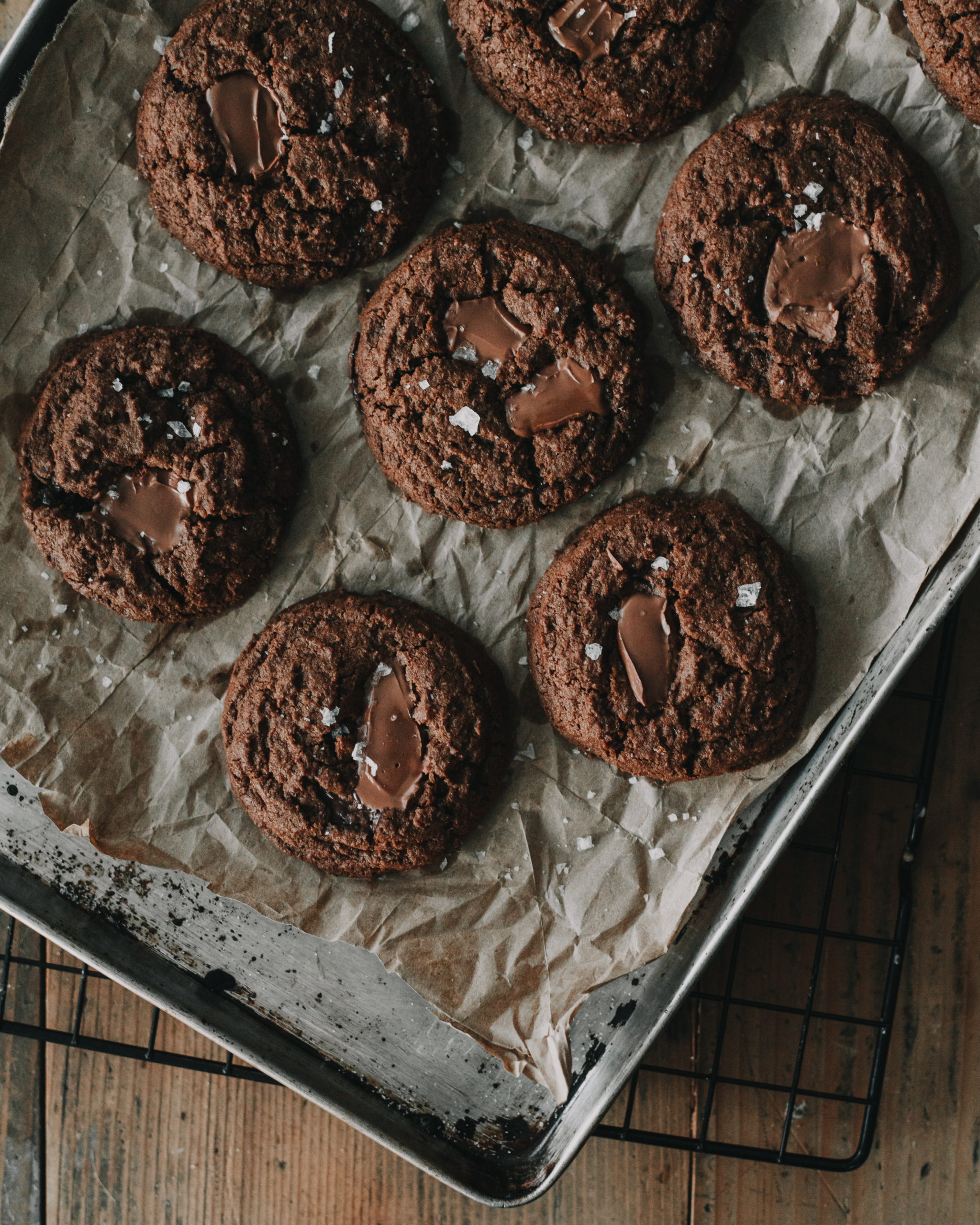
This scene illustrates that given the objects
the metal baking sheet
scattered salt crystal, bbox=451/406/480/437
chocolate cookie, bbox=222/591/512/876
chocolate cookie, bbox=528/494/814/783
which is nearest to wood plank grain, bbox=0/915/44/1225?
the metal baking sheet

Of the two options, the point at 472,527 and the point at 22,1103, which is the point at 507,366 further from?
the point at 22,1103

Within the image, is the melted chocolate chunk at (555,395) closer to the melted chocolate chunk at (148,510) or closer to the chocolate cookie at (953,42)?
the melted chocolate chunk at (148,510)

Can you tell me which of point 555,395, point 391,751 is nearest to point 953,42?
point 555,395

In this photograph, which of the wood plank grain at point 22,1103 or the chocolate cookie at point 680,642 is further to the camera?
the wood plank grain at point 22,1103

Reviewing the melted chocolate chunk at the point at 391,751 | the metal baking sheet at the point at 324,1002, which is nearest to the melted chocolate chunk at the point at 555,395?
the melted chocolate chunk at the point at 391,751

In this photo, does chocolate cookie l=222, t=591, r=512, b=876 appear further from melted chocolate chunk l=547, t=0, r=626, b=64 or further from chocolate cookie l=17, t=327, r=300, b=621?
melted chocolate chunk l=547, t=0, r=626, b=64

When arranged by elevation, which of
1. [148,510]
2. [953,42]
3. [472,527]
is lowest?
[472,527]

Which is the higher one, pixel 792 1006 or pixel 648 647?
pixel 648 647
